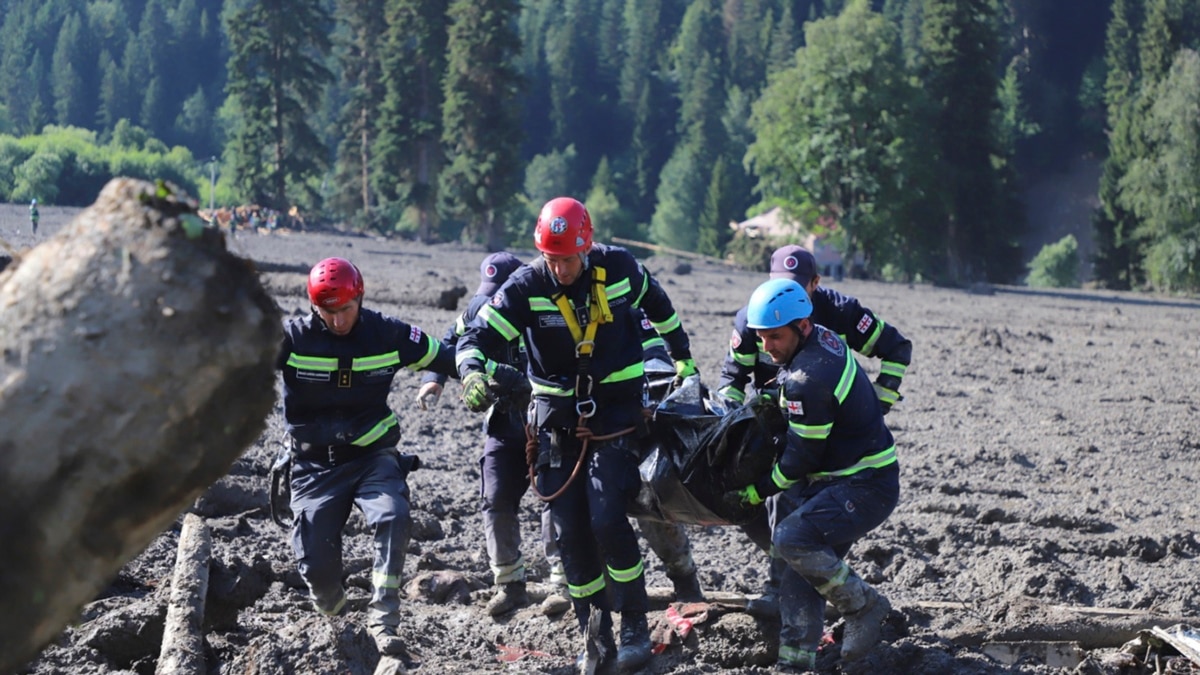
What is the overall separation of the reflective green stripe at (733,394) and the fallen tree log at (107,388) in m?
4.44

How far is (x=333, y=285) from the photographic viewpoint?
663 centimetres

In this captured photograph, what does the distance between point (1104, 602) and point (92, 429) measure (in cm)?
652

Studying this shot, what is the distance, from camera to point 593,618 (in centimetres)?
650

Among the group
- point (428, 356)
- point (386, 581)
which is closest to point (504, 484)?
point (428, 356)

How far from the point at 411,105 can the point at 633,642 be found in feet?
189

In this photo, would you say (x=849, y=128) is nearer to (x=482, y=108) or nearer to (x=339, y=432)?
(x=482, y=108)

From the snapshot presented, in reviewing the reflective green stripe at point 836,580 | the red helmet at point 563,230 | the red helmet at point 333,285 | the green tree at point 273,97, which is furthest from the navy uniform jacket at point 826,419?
the green tree at point 273,97

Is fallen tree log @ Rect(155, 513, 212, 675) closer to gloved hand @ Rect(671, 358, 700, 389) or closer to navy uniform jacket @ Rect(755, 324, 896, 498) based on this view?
gloved hand @ Rect(671, 358, 700, 389)

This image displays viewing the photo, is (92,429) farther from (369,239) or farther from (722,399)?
(369,239)

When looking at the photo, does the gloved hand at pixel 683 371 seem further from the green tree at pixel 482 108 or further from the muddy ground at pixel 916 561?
the green tree at pixel 482 108

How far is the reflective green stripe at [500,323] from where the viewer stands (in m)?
6.78

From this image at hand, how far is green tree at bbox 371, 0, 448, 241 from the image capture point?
6100cm

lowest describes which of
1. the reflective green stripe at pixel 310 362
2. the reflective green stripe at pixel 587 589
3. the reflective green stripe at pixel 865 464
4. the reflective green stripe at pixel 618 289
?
the reflective green stripe at pixel 587 589

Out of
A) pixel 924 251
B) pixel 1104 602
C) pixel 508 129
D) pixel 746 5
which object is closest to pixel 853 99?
pixel 924 251
